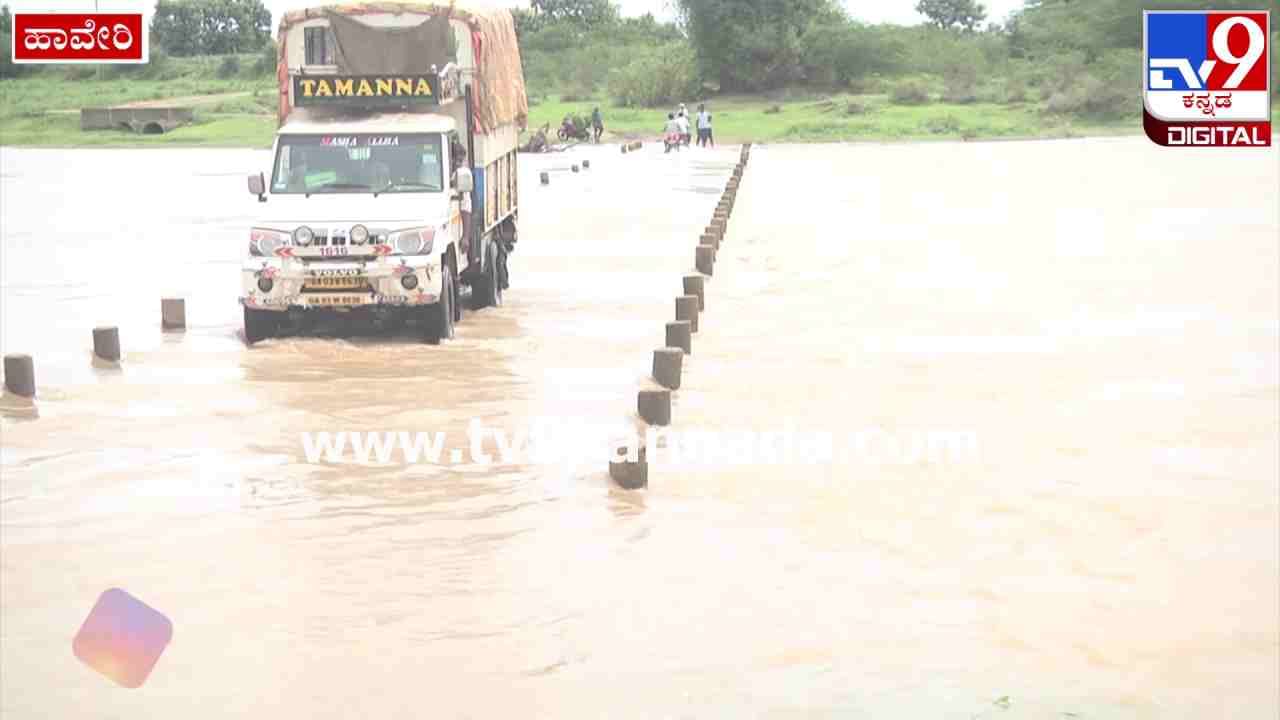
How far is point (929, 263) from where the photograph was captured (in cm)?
2666

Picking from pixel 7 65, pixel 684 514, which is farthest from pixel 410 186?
pixel 7 65

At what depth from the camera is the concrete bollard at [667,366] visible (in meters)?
15.4

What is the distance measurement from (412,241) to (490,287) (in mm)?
3918

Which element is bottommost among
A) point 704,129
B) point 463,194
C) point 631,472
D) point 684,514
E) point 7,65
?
point 684,514

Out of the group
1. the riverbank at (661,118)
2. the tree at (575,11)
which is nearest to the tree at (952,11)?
the tree at (575,11)

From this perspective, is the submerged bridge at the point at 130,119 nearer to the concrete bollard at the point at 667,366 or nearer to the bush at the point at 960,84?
the bush at the point at 960,84

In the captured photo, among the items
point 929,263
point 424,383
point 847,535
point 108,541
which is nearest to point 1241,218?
point 929,263

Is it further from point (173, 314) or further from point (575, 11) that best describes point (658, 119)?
point (173, 314)

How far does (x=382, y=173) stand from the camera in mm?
18234

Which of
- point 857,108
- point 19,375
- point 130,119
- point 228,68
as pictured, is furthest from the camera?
point 228,68

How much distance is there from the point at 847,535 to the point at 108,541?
13.7 ft

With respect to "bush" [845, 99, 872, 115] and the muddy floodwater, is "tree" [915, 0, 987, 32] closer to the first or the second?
"bush" [845, 99, 872, 115]

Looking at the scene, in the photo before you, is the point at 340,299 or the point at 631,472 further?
the point at 340,299

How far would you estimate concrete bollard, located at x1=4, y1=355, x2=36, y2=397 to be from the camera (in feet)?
51.3
